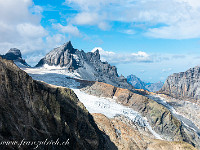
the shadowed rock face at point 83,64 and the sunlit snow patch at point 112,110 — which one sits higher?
the shadowed rock face at point 83,64

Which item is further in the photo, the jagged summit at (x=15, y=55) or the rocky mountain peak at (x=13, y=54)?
the rocky mountain peak at (x=13, y=54)

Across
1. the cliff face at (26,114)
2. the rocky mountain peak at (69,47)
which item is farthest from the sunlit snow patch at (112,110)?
the rocky mountain peak at (69,47)

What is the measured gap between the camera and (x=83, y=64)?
142 meters

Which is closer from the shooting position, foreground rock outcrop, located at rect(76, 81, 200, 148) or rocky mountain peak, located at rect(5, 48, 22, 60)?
foreground rock outcrop, located at rect(76, 81, 200, 148)

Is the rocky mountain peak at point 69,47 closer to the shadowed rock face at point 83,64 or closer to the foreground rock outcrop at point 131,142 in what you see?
the shadowed rock face at point 83,64

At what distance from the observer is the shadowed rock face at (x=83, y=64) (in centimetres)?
12988

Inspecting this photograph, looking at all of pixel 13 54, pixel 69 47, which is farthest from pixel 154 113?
pixel 13 54

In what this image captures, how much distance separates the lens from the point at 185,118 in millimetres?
86500

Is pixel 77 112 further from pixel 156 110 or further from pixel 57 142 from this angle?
pixel 156 110

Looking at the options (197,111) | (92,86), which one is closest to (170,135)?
(92,86)

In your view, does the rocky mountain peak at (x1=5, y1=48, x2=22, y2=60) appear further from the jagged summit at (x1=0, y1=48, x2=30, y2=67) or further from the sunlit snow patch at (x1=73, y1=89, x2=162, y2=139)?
the sunlit snow patch at (x1=73, y1=89, x2=162, y2=139)

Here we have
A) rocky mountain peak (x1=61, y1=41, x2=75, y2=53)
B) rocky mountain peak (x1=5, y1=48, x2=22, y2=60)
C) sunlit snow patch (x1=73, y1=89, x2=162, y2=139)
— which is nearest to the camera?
sunlit snow patch (x1=73, y1=89, x2=162, y2=139)

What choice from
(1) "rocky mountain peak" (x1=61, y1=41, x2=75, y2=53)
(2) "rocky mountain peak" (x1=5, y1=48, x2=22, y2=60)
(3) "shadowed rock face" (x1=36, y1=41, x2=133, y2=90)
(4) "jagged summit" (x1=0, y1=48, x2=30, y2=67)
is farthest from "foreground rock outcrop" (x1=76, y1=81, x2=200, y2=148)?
(2) "rocky mountain peak" (x1=5, y1=48, x2=22, y2=60)

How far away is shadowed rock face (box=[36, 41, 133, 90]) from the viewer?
426 ft
